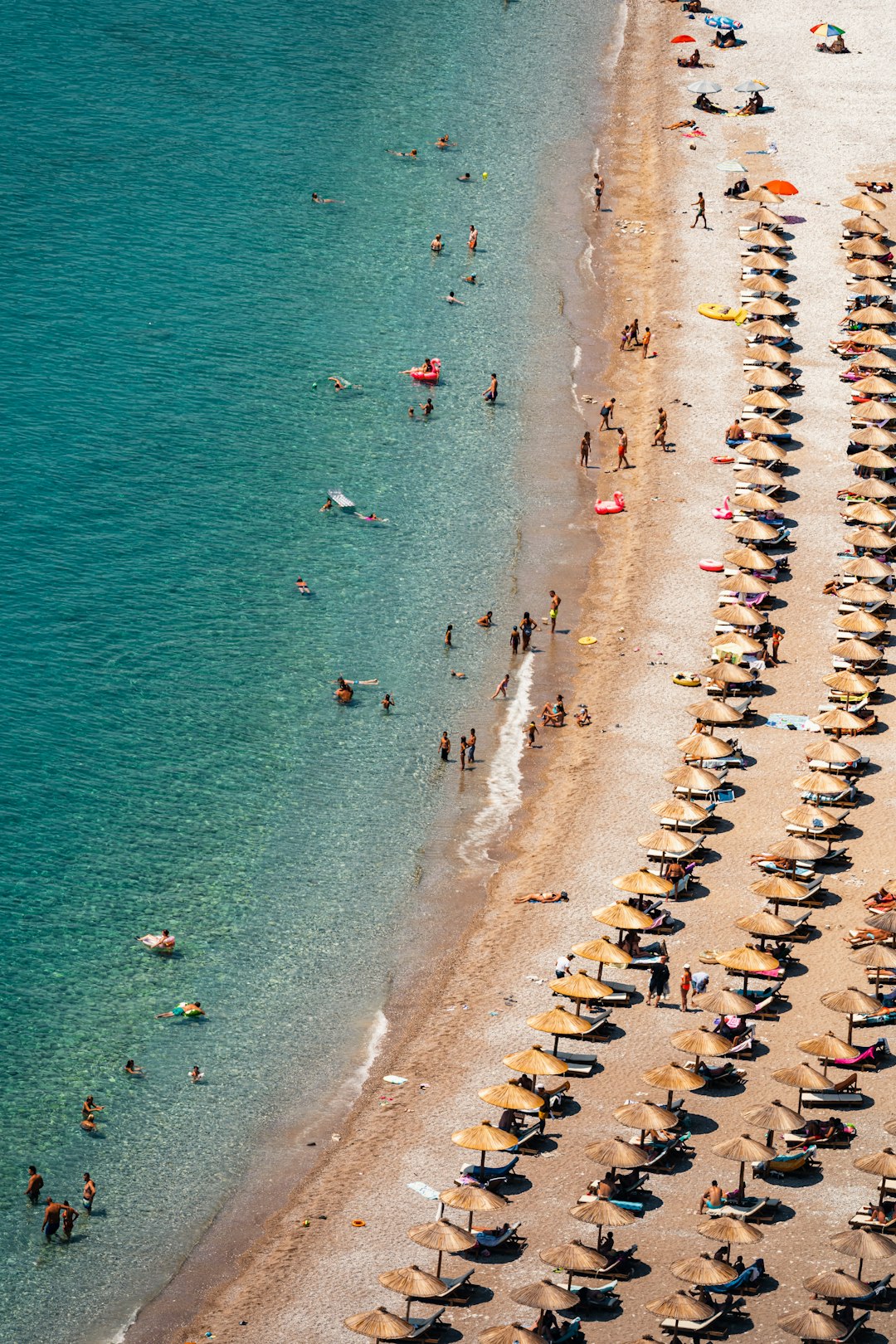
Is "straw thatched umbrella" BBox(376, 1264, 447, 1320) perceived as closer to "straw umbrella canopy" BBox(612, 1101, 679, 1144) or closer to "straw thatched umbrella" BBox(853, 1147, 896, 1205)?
"straw umbrella canopy" BBox(612, 1101, 679, 1144)

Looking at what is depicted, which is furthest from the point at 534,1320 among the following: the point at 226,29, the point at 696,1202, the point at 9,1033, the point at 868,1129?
the point at 226,29

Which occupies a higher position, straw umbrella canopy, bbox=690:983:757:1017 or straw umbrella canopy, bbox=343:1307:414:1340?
straw umbrella canopy, bbox=690:983:757:1017

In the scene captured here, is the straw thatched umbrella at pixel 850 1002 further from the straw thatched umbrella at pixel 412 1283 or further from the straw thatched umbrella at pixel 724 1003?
the straw thatched umbrella at pixel 412 1283

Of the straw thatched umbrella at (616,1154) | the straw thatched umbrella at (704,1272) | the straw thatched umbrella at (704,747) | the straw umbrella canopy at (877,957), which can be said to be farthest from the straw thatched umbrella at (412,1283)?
the straw thatched umbrella at (704,747)

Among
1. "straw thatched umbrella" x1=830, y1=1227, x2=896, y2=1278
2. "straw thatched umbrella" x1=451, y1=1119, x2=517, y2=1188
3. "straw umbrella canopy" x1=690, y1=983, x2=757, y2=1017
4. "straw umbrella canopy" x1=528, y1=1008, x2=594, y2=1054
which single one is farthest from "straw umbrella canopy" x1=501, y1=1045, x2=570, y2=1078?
"straw thatched umbrella" x1=830, y1=1227, x2=896, y2=1278

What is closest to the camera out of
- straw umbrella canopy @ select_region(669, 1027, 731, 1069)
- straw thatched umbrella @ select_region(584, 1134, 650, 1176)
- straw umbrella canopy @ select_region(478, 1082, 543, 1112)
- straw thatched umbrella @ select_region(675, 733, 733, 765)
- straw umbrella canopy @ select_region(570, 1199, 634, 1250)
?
straw umbrella canopy @ select_region(570, 1199, 634, 1250)

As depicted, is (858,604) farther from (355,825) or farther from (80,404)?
(80,404)

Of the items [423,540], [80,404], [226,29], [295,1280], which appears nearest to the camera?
[295,1280]
